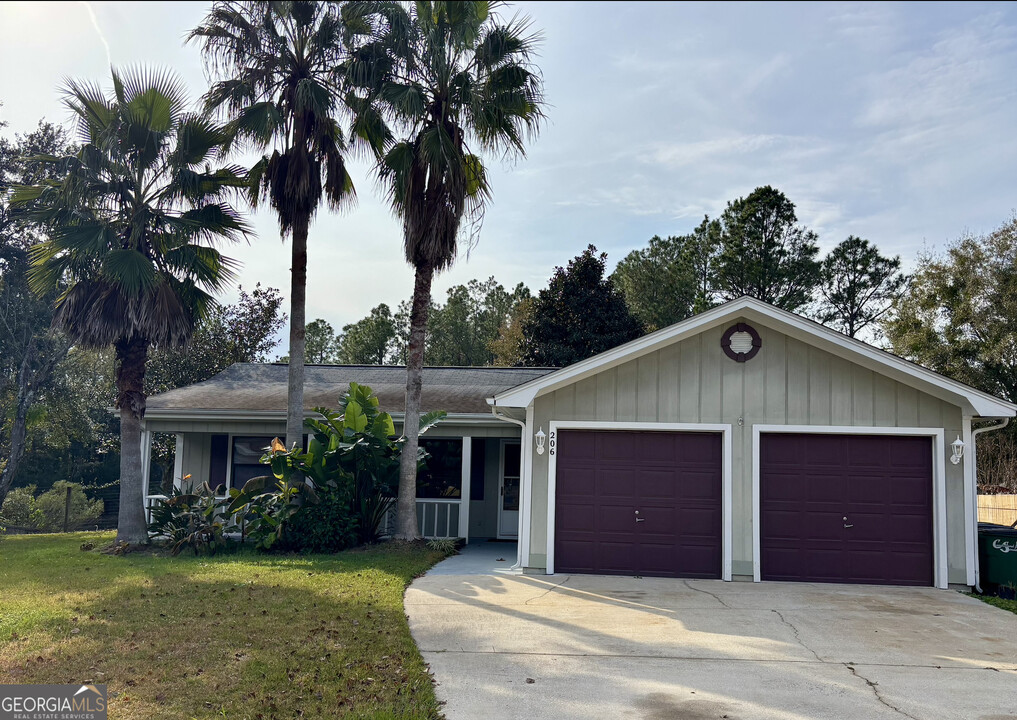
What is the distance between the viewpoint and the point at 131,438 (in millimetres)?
14031

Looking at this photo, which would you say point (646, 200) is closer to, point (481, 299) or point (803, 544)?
point (803, 544)

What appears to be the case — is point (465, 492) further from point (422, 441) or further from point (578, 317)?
point (578, 317)

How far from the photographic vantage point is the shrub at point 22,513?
2106 centimetres

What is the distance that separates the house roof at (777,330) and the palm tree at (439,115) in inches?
123

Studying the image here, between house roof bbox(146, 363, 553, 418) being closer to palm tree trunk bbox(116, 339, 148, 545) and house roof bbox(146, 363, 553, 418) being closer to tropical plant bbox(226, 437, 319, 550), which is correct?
palm tree trunk bbox(116, 339, 148, 545)

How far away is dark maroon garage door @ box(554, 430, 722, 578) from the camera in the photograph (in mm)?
11445

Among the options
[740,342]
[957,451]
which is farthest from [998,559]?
[740,342]

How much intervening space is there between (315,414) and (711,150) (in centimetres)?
911

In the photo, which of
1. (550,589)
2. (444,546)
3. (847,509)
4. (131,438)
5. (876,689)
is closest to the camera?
(876,689)

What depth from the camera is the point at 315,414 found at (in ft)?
50.5

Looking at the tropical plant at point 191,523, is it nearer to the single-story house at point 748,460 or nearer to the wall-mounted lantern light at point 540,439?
the single-story house at point 748,460

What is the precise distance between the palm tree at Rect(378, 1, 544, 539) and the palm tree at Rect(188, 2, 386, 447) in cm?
88

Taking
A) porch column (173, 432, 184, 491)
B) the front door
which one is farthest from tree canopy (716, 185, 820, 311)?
porch column (173, 432, 184, 491)

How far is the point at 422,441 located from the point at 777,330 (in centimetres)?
759
